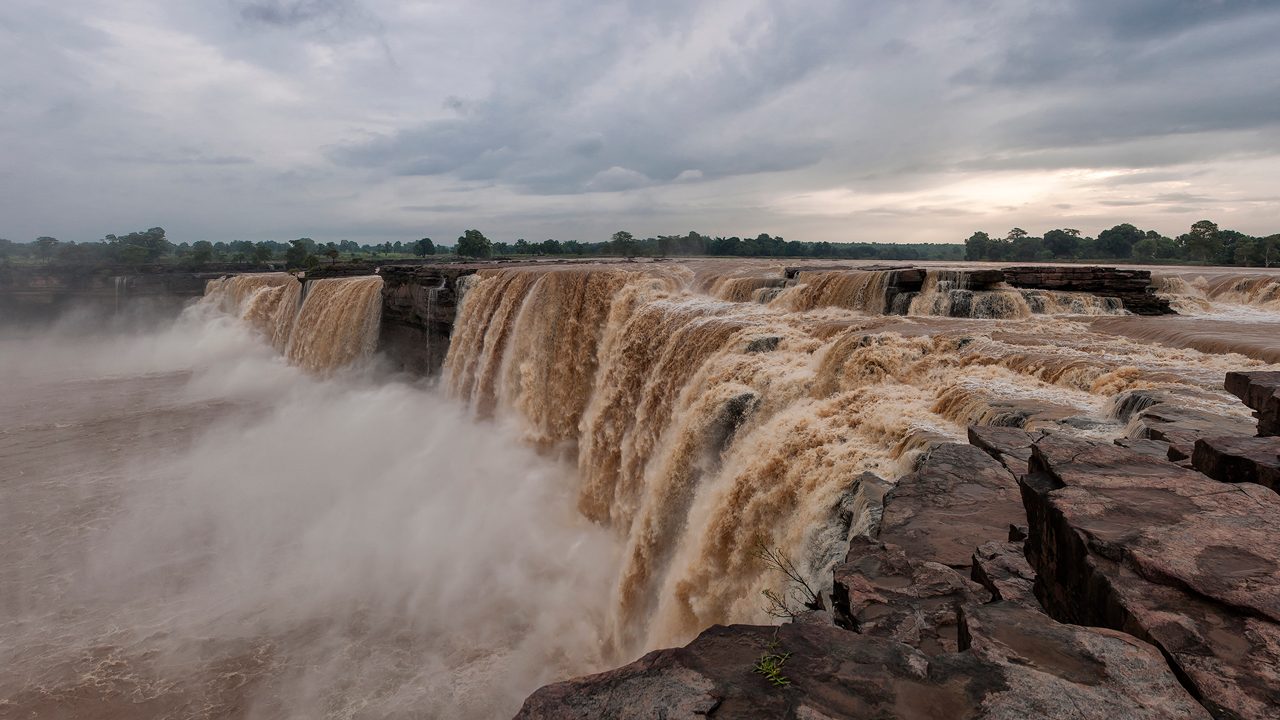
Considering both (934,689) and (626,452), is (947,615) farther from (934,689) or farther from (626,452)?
(626,452)

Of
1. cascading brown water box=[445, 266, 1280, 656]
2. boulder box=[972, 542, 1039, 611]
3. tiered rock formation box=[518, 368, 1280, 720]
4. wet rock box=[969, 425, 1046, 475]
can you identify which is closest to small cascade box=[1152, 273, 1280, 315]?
cascading brown water box=[445, 266, 1280, 656]

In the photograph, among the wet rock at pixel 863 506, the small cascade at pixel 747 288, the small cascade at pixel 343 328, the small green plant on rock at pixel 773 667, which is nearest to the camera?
the small green plant on rock at pixel 773 667

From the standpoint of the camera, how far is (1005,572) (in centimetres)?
353

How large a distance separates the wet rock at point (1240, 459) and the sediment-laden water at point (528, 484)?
1946mm

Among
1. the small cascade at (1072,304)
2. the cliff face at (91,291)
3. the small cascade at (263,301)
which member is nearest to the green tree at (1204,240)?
the small cascade at (1072,304)

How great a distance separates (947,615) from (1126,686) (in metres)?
0.97

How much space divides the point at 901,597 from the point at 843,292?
44.7 ft

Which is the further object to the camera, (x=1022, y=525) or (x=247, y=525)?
(x=247, y=525)

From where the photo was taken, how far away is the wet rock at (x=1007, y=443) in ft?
17.1

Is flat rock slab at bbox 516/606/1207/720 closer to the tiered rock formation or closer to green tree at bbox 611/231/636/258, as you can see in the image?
the tiered rock formation

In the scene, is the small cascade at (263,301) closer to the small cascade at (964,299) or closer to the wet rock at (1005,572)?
the small cascade at (964,299)

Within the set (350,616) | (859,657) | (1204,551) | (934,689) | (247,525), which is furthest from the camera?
(247,525)

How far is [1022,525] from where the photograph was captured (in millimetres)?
4109

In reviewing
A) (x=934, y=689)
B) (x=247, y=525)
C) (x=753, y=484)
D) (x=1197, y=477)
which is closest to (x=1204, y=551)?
(x=1197, y=477)
